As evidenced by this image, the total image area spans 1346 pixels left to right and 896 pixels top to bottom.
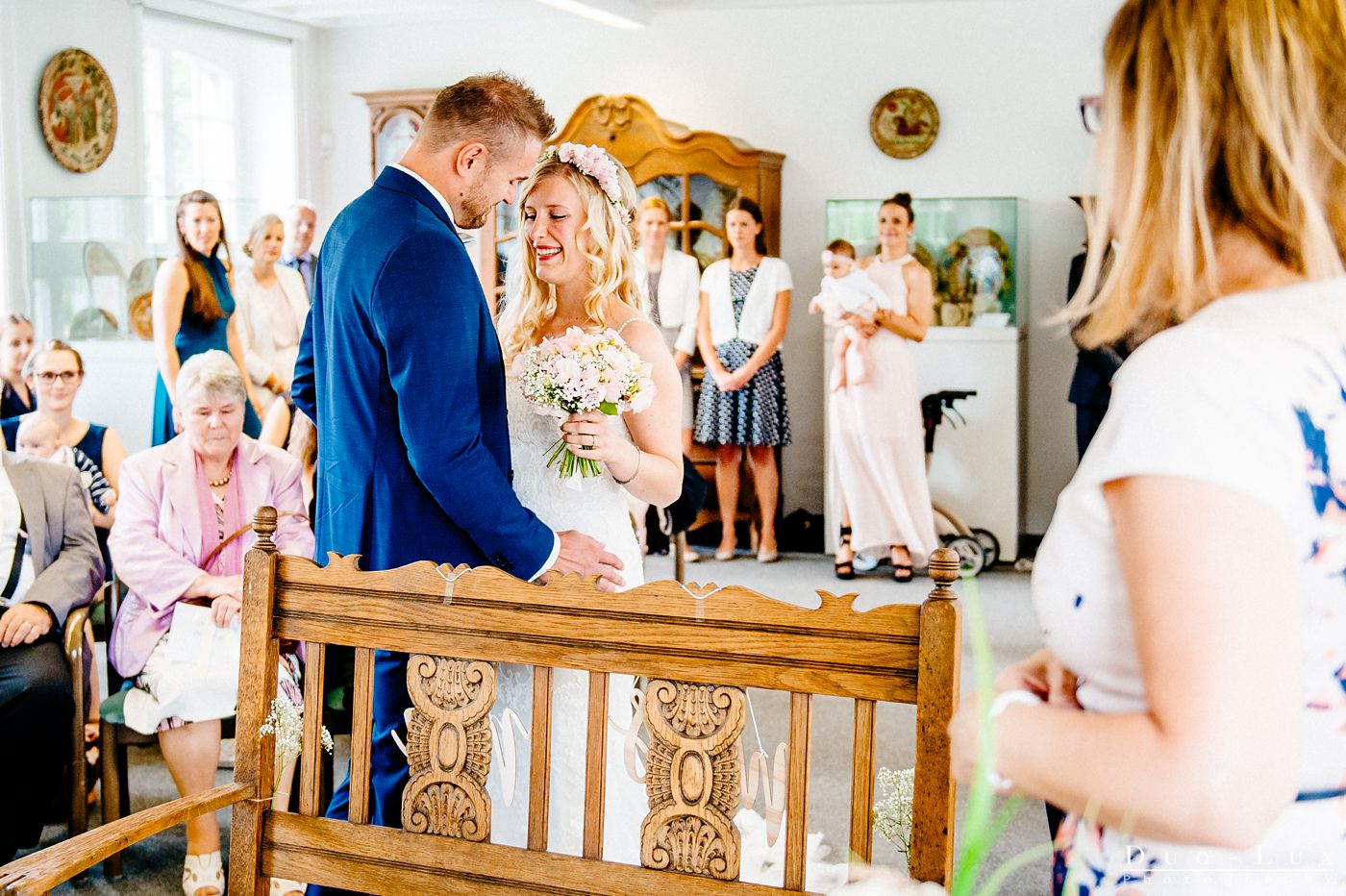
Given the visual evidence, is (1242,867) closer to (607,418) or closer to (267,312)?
(607,418)

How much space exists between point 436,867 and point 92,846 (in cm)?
43

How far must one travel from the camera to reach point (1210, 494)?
80 centimetres

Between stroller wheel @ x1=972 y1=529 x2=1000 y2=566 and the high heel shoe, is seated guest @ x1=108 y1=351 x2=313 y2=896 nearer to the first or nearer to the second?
the high heel shoe

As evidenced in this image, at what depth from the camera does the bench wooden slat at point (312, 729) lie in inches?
71.2

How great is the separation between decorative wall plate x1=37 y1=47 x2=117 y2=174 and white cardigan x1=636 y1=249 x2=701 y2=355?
10.3 feet

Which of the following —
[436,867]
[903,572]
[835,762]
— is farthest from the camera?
[903,572]

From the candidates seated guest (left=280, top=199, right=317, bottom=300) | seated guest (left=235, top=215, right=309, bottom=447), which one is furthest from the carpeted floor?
seated guest (left=280, top=199, right=317, bottom=300)

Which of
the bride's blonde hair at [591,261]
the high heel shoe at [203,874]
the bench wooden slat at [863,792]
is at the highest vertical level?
the bride's blonde hair at [591,261]

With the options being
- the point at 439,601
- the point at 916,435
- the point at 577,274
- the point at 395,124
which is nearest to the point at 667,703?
the point at 439,601

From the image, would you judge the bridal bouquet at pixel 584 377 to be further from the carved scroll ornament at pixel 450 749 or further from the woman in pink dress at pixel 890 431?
the woman in pink dress at pixel 890 431

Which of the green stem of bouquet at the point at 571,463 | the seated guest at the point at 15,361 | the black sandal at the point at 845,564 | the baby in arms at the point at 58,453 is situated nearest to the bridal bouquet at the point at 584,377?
the green stem of bouquet at the point at 571,463

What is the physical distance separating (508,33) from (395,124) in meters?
0.98

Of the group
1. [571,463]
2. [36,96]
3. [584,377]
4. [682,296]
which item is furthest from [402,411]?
[36,96]

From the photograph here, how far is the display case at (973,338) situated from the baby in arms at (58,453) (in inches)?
158
